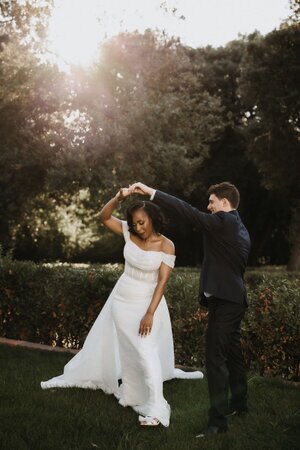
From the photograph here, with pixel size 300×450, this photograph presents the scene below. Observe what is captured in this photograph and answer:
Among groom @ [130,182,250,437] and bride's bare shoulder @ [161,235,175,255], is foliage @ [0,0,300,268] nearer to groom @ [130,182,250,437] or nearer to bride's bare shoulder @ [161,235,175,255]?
bride's bare shoulder @ [161,235,175,255]

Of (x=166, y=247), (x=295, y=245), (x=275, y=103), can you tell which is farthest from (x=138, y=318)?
(x=295, y=245)

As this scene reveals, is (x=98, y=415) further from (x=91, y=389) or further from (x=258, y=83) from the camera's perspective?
(x=258, y=83)

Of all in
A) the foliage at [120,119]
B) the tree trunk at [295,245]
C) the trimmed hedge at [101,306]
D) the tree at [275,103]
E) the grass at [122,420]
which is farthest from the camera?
the tree trunk at [295,245]

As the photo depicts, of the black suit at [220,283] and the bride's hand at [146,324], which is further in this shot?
the bride's hand at [146,324]

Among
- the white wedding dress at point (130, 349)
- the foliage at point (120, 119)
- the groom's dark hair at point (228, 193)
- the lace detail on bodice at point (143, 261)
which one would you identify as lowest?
the white wedding dress at point (130, 349)

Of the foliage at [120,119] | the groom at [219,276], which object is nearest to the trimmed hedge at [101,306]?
the groom at [219,276]

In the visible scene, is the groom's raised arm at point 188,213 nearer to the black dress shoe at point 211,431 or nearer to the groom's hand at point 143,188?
the groom's hand at point 143,188

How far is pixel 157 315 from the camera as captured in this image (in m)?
5.41

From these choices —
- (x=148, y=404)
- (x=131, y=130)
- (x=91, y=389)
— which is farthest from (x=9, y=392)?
(x=131, y=130)

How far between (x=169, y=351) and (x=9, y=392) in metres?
1.85

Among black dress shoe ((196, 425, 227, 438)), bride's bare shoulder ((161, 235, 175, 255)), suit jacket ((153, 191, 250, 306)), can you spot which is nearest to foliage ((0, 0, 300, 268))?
bride's bare shoulder ((161, 235, 175, 255))

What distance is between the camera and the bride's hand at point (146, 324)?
509cm

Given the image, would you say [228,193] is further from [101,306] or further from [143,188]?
[101,306]

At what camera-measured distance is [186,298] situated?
24.3ft
